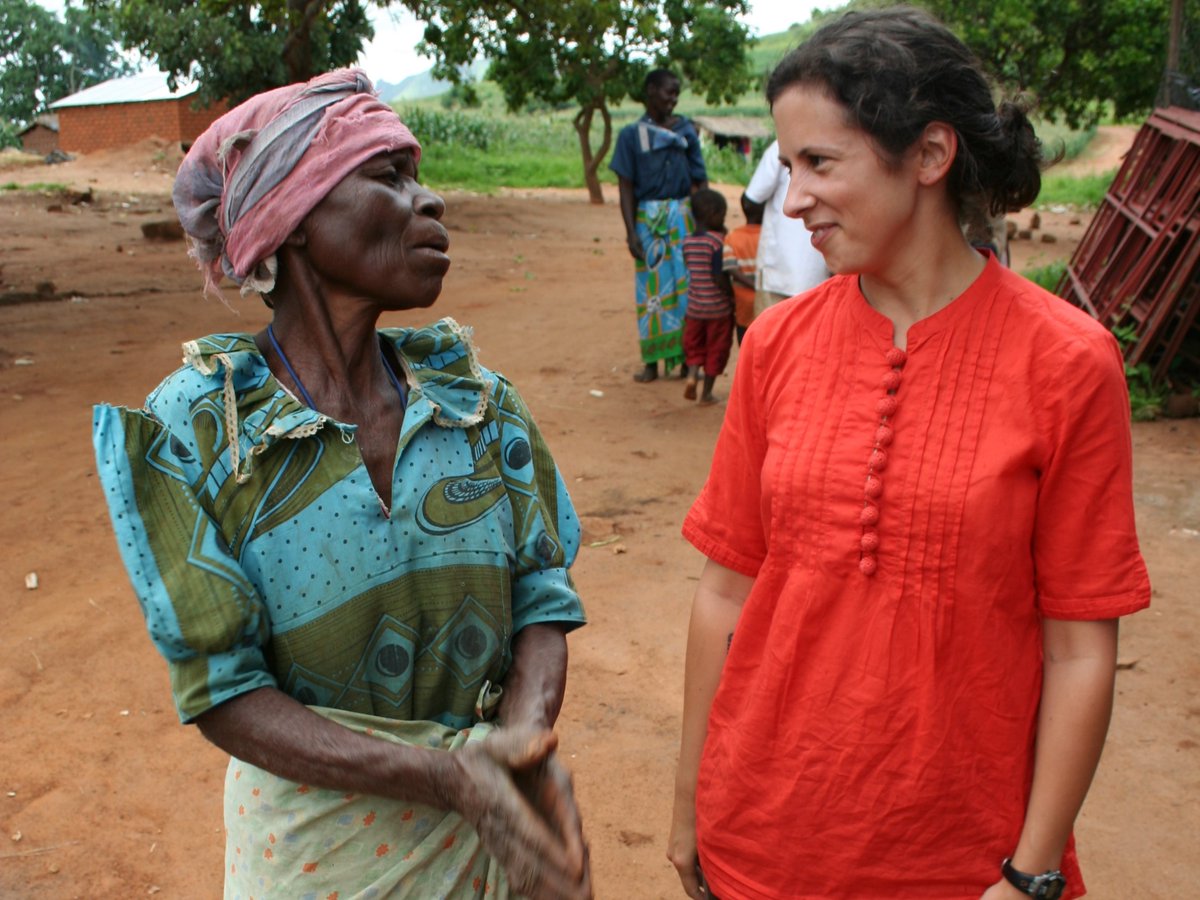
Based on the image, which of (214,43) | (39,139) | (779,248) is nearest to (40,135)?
(39,139)

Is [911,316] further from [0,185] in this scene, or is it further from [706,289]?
[0,185]

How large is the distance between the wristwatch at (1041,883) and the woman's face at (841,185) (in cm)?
87

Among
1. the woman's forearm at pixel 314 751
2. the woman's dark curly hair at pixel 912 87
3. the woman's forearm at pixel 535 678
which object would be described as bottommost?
the woman's forearm at pixel 535 678

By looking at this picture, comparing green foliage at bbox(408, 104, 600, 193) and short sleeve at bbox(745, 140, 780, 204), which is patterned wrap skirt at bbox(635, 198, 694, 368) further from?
green foliage at bbox(408, 104, 600, 193)

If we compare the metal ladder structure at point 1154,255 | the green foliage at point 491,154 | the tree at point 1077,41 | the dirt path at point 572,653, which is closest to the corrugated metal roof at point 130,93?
the green foliage at point 491,154

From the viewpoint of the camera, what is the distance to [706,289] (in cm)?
741

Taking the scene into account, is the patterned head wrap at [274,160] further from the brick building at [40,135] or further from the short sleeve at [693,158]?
the brick building at [40,135]

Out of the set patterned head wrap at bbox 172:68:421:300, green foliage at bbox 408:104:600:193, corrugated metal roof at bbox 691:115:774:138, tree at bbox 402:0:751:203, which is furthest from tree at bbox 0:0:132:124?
patterned head wrap at bbox 172:68:421:300

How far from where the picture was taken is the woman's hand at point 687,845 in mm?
1872

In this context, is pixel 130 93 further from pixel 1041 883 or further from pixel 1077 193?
pixel 1041 883

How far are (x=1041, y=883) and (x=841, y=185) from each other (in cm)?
100

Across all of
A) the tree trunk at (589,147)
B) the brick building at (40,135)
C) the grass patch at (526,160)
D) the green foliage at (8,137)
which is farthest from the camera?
the green foliage at (8,137)

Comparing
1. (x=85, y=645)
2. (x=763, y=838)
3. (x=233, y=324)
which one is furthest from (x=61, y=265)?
(x=763, y=838)

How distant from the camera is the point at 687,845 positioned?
6.17 ft
